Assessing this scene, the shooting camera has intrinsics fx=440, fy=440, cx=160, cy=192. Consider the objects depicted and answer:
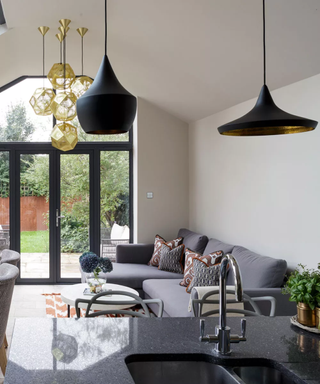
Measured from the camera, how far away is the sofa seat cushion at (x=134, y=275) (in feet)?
17.4

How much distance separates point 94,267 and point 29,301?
5.85 ft

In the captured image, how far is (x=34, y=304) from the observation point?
5.50 m

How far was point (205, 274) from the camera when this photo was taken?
4.12m

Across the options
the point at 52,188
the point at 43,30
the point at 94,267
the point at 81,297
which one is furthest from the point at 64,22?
the point at 52,188

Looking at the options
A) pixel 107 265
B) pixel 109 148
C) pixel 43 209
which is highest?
pixel 109 148

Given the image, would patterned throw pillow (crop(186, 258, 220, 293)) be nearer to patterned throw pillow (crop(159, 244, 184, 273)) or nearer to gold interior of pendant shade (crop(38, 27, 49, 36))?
patterned throw pillow (crop(159, 244, 184, 273))

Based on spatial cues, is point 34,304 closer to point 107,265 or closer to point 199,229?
point 107,265

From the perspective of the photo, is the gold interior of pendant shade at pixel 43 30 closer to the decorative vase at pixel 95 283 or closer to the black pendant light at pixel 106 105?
the decorative vase at pixel 95 283

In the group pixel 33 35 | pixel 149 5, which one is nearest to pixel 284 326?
pixel 149 5

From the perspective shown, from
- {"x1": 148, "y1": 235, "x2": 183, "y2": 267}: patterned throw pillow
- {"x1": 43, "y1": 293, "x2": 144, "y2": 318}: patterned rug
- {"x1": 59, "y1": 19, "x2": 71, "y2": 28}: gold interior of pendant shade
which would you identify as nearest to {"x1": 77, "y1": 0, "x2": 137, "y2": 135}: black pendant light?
{"x1": 59, "y1": 19, "x2": 71, "y2": 28}: gold interior of pendant shade

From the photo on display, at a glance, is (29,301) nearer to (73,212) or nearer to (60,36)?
(73,212)

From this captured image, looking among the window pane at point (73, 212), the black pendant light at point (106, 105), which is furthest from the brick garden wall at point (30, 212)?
the black pendant light at point (106, 105)

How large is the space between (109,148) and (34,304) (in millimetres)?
2537

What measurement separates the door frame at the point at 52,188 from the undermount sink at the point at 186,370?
5.16 metres
